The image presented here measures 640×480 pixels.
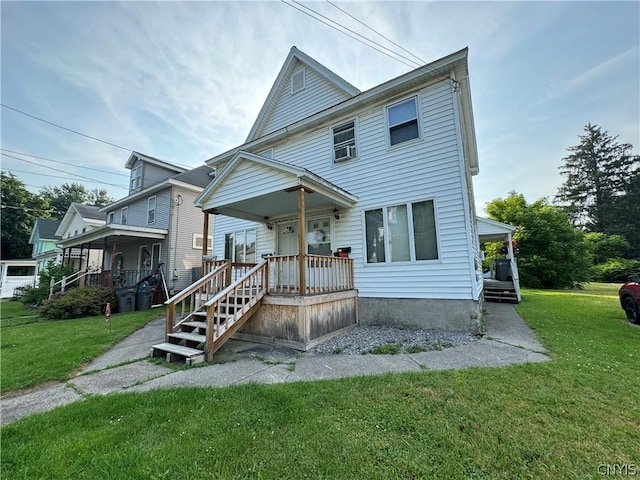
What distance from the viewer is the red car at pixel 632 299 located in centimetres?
704

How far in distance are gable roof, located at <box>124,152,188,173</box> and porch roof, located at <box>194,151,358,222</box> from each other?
12.9 m

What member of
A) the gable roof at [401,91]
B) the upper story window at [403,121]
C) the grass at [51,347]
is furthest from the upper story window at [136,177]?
the upper story window at [403,121]

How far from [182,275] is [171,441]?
46.1ft

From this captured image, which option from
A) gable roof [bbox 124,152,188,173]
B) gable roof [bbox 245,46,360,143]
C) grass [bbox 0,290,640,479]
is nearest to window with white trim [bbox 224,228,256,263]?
gable roof [bbox 245,46,360,143]

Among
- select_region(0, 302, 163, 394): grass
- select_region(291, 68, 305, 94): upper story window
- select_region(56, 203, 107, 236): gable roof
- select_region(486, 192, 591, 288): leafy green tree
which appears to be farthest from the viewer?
select_region(56, 203, 107, 236): gable roof

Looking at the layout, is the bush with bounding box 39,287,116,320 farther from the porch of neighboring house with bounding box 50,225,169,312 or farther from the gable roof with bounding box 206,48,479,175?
the gable roof with bounding box 206,48,479,175

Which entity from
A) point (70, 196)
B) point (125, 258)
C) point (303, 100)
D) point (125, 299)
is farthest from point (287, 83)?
point (70, 196)

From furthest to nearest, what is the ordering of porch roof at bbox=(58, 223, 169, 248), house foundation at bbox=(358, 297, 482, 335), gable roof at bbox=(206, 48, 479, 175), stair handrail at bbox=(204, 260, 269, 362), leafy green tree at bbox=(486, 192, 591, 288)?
1. leafy green tree at bbox=(486, 192, 591, 288)
2. porch roof at bbox=(58, 223, 169, 248)
3. gable roof at bbox=(206, 48, 479, 175)
4. house foundation at bbox=(358, 297, 482, 335)
5. stair handrail at bbox=(204, 260, 269, 362)

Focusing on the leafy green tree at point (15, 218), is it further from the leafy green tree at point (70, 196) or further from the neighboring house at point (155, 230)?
the neighboring house at point (155, 230)

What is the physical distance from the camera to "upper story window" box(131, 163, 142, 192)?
1730cm

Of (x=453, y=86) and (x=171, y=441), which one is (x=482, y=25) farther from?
(x=171, y=441)

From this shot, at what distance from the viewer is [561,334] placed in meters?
5.89

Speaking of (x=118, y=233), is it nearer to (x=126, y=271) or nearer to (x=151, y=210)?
(x=126, y=271)

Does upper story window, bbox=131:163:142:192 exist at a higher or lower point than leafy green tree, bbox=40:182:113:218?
lower
